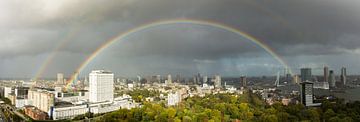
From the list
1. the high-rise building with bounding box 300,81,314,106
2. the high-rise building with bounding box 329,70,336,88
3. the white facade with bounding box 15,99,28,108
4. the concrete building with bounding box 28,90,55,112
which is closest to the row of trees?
the high-rise building with bounding box 300,81,314,106

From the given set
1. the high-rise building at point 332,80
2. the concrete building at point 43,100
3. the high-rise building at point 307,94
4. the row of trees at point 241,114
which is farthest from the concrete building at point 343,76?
the concrete building at point 43,100

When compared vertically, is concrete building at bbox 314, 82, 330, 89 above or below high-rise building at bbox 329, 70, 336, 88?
below

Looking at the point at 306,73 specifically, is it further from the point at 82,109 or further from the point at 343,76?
the point at 82,109

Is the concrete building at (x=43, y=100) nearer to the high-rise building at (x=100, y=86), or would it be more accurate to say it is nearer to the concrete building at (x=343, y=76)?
the high-rise building at (x=100, y=86)

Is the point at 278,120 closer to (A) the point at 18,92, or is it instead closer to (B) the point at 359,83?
(A) the point at 18,92

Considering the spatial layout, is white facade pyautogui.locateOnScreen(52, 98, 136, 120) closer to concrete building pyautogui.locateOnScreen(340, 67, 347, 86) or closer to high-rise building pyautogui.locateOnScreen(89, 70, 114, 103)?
high-rise building pyautogui.locateOnScreen(89, 70, 114, 103)

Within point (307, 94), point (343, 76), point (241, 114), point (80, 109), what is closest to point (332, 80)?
point (343, 76)
